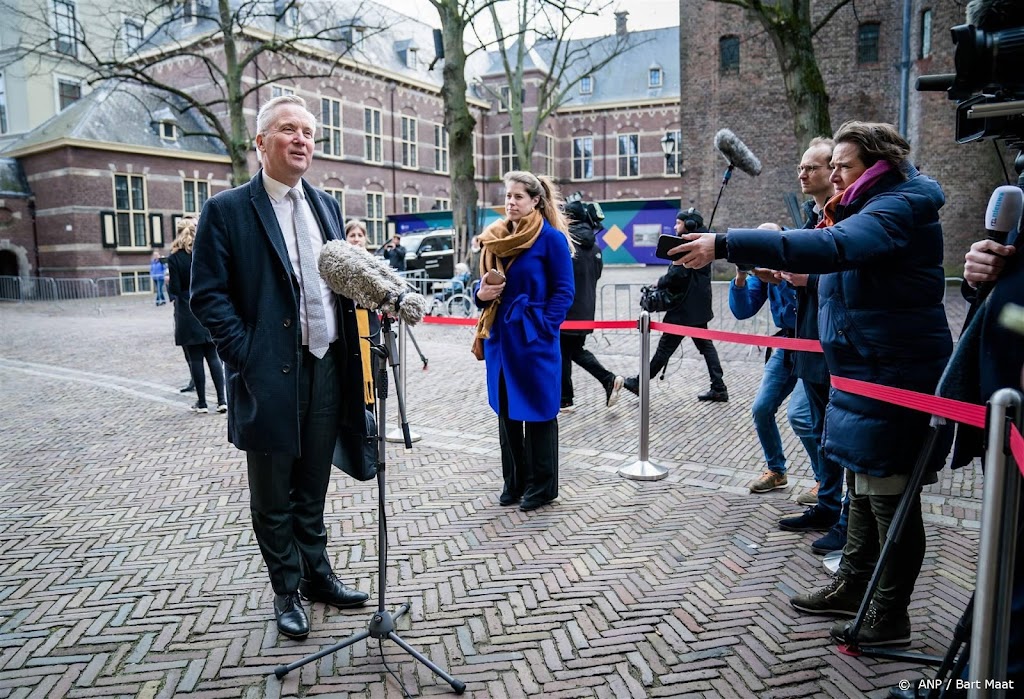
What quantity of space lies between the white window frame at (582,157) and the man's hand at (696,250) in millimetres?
45568

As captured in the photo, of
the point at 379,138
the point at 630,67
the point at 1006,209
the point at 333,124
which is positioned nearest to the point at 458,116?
the point at 1006,209

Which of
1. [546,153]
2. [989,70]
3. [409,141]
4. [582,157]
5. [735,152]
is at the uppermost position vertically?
[546,153]

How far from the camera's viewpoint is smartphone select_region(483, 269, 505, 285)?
14.6 ft

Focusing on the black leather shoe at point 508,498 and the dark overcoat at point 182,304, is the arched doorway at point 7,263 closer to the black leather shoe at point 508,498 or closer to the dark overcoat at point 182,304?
the dark overcoat at point 182,304

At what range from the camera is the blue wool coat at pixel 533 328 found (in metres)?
4.63

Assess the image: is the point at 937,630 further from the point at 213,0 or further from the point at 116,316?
the point at 213,0

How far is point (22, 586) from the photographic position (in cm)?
366

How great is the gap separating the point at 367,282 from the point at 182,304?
5.43 m

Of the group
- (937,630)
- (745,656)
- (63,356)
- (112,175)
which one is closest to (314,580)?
(745,656)

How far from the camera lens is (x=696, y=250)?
8.21 feet

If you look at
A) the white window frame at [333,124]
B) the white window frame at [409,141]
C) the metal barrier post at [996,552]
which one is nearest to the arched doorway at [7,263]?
the white window frame at [333,124]

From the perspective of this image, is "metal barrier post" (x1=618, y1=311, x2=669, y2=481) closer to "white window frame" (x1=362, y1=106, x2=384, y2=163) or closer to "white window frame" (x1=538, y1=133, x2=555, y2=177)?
"white window frame" (x1=362, y1=106, x2=384, y2=163)

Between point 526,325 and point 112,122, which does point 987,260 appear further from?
point 112,122

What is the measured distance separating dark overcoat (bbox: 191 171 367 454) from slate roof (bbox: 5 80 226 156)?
2450 centimetres
